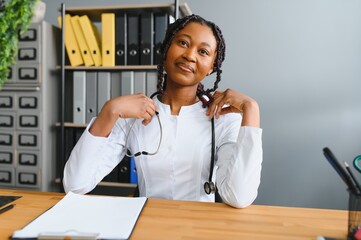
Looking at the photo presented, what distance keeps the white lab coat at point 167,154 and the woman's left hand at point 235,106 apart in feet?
0.15

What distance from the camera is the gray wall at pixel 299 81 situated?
7.32 feet

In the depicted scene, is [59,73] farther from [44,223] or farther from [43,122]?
[44,223]

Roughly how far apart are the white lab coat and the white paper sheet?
0.67 ft

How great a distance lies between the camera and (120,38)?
2.01 m

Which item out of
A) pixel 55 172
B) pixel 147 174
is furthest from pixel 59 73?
pixel 147 174

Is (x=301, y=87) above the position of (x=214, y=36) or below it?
below

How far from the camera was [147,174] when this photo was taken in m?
1.09

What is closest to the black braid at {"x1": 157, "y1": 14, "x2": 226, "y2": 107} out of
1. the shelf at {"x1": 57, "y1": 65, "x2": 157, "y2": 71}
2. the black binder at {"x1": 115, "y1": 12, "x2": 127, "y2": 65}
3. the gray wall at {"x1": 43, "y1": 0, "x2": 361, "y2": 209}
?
the shelf at {"x1": 57, "y1": 65, "x2": 157, "y2": 71}

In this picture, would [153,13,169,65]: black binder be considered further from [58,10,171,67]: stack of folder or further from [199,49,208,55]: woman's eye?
[199,49,208,55]: woman's eye

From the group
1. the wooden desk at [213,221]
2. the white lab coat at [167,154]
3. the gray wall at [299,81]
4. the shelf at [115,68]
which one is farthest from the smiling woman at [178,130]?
the gray wall at [299,81]

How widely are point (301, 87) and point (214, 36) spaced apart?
1449 millimetres

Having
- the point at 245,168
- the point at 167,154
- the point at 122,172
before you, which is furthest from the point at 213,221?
the point at 122,172

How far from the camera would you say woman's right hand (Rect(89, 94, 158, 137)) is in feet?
3.25

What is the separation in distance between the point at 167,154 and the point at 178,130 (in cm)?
9
